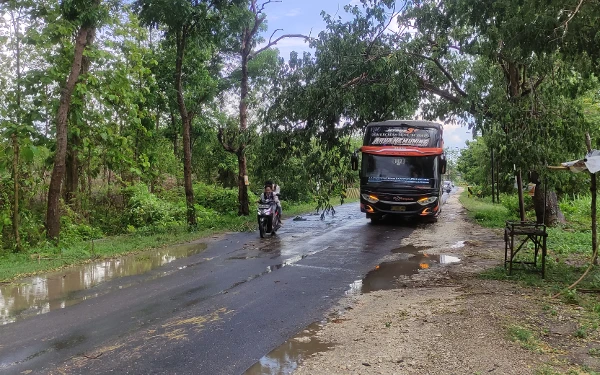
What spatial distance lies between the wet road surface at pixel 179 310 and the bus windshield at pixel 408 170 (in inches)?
189

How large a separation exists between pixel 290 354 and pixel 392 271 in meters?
4.60

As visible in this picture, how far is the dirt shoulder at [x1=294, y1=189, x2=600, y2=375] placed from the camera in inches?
171

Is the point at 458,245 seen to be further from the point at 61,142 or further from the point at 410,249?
the point at 61,142

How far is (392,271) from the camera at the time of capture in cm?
904

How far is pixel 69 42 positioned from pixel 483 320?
14.2 meters

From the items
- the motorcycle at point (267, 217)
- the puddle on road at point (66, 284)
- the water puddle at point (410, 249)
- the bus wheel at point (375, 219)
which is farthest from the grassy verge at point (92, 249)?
the water puddle at point (410, 249)

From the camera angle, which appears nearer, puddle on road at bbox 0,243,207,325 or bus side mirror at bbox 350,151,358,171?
puddle on road at bbox 0,243,207,325

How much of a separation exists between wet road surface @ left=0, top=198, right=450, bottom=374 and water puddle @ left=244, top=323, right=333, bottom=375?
0.11 m

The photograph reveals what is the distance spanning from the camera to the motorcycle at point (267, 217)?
13.6 m

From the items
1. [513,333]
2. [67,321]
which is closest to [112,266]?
[67,321]

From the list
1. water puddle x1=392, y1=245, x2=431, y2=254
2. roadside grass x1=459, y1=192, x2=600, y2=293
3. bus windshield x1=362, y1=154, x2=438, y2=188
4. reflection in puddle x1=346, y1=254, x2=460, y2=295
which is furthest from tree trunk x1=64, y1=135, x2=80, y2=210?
roadside grass x1=459, y1=192, x2=600, y2=293

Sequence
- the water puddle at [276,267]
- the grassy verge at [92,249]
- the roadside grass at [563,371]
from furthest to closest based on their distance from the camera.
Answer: the grassy verge at [92,249] → the water puddle at [276,267] → the roadside grass at [563,371]

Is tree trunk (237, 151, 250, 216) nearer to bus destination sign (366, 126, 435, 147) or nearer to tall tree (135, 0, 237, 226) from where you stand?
tall tree (135, 0, 237, 226)

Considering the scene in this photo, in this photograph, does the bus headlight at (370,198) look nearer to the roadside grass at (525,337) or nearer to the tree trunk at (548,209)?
the tree trunk at (548,209)
